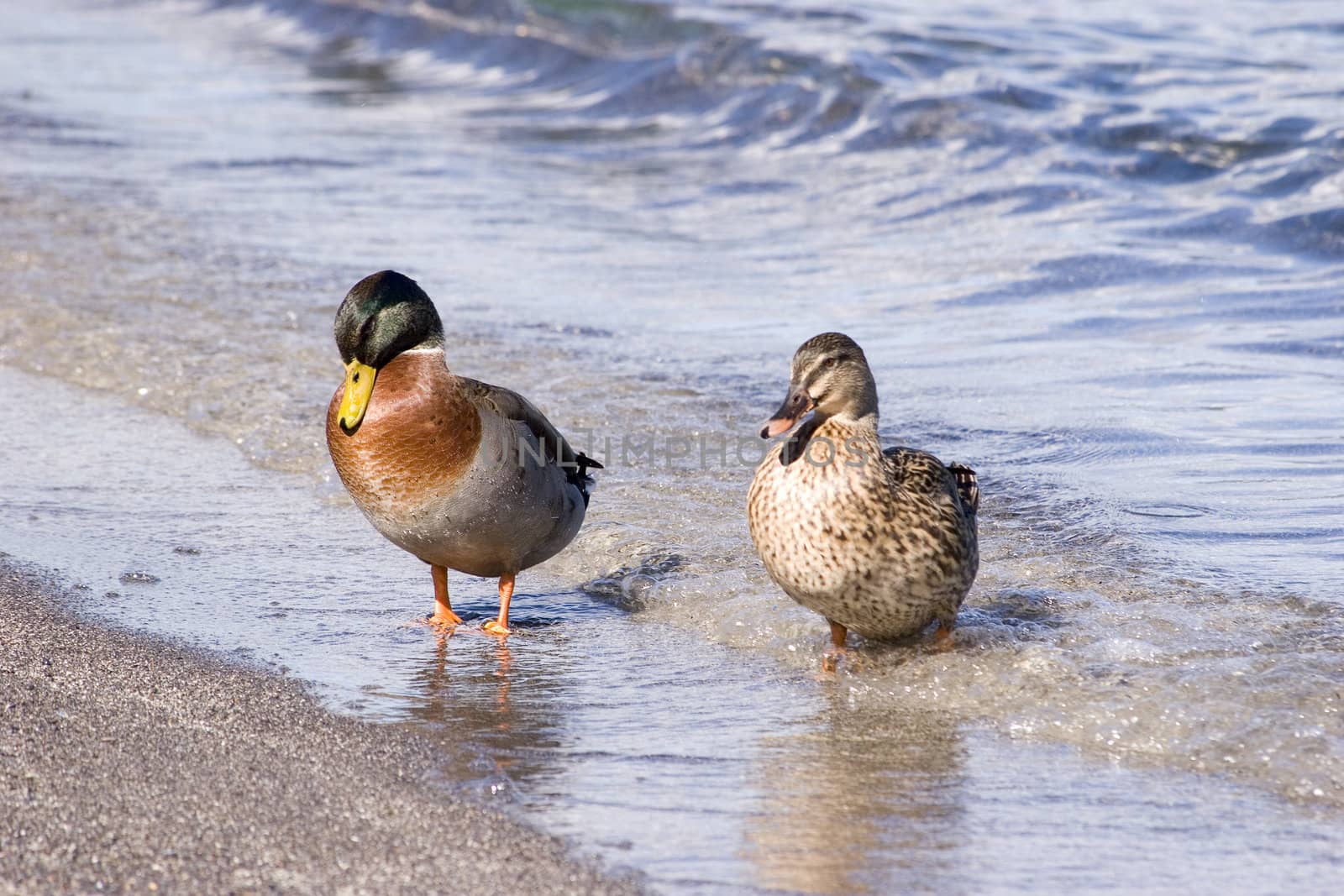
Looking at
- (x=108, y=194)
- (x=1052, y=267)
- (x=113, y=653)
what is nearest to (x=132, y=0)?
(x=108, y=194)

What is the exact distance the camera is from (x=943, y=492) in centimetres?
480

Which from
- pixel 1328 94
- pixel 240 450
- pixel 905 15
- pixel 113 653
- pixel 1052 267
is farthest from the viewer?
pixel 905 15

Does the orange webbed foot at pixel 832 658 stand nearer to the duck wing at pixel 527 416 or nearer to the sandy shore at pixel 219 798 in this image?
the duck wing at pixel 527 416

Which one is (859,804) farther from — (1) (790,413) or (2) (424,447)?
(2) (424,447)

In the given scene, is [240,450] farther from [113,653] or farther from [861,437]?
[861,437]

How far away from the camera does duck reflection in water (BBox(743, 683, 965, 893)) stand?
3.48m

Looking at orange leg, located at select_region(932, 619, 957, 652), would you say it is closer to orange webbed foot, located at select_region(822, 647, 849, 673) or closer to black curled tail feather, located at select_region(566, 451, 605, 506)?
orange webbed foot, located at select_region(822, 647, 849, 673)

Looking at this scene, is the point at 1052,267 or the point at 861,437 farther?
the point at 1052,267

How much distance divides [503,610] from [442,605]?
21cm

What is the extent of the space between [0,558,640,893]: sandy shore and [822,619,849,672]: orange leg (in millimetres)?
1290

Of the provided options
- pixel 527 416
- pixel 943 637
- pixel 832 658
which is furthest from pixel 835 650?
pixel 527 416

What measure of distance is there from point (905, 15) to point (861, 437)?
17.3 meters

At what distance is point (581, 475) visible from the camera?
18.7 ft

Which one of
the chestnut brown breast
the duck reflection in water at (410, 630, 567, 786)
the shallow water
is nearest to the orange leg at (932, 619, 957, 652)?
the shallow water
